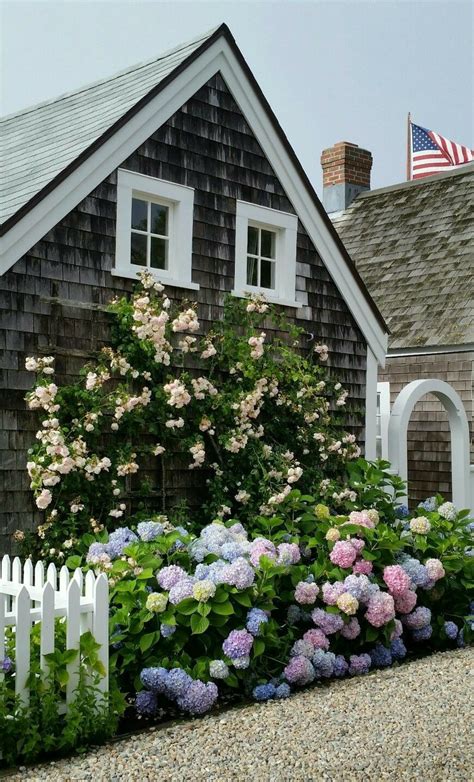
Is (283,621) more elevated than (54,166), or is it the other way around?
(54,166)

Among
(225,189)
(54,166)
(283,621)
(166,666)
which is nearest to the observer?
(166,666)

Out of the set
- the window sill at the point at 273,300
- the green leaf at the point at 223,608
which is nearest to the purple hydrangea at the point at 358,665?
the green leaf at the point at 223,608

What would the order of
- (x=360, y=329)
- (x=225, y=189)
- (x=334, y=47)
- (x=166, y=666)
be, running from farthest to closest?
(x=334, y=47) < (x=360, y=329) < (x=225, y=189) < (x=166, y=666)

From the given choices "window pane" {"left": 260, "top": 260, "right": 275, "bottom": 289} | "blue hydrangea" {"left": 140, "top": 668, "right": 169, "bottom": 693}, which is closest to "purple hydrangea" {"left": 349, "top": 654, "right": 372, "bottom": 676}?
"blue hydrangea" {"left": 140, "top": 668, "right": 169, "bottom": 693}

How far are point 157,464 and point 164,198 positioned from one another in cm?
263

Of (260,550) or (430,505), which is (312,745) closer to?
(260,550)

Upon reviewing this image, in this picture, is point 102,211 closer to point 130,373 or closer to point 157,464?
point 130,373

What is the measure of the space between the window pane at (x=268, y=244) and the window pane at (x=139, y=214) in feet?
5.81

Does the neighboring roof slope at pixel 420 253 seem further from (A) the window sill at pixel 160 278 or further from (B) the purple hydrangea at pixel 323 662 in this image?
(B) the purple hydrangea at pixel 323 662

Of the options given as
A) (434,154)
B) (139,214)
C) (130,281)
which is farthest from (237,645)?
(434,154)

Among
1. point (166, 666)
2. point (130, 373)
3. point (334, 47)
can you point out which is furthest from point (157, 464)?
point (334, 47)

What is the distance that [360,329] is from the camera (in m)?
11.6

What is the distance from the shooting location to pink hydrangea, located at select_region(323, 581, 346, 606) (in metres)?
6.91

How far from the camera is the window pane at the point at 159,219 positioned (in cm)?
936
